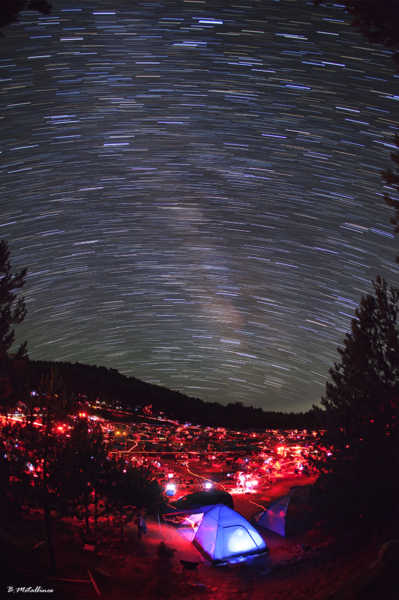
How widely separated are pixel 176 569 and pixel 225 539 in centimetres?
281

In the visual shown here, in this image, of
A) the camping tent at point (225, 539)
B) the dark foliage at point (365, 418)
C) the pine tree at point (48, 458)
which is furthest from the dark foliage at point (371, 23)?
the camping tent at point (225, 539)

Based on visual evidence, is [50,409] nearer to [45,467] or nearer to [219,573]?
[45,467]

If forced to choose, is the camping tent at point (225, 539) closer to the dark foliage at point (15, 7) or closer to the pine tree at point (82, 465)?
the pine tree at point (82, 465)

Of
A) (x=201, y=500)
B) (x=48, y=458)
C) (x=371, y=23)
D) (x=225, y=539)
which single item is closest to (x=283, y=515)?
(x=225, y=539)

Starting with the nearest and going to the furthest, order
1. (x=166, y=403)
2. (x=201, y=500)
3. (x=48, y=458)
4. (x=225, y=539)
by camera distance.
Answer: (x=48, y=458) → (x=225, y=539) → (x=201, y=500) → (x=166, y=403)

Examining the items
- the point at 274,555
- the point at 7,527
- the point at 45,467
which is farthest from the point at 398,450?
the point at 7,527

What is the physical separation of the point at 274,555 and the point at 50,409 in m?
12.4

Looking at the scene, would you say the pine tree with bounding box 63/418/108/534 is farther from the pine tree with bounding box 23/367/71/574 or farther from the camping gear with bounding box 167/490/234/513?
the camping gear with bounding box 167/490/234/513

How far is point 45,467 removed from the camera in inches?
456

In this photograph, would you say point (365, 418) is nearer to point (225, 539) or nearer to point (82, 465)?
point (225, 539)

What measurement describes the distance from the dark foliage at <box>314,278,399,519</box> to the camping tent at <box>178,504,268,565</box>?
566cm

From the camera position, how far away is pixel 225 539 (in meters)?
15.7

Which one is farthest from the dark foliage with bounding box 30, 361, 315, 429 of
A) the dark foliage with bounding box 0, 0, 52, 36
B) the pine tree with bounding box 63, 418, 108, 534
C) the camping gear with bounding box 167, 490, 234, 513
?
the dark foliage with bounding box 0, 0, 52, 36

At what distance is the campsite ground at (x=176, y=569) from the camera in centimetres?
911
